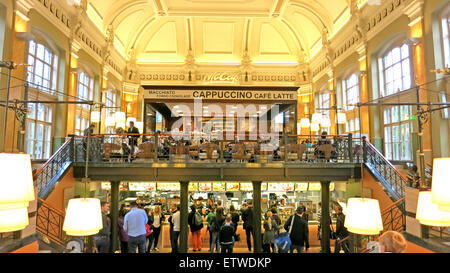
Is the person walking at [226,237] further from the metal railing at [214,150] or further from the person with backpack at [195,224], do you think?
the metal railing at [214,150]

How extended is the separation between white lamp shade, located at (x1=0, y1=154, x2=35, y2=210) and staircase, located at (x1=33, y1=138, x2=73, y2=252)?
18.1 feet

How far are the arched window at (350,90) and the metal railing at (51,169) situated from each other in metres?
12.6

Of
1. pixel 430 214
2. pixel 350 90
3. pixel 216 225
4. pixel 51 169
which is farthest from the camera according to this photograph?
pixel 350 90

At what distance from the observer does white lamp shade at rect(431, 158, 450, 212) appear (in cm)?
190

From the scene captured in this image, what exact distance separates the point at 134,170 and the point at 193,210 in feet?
7.59

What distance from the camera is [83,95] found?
46.9ft

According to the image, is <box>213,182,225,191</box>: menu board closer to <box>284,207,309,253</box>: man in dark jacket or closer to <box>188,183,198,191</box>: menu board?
<box>188,183,198,191</box>: menu board

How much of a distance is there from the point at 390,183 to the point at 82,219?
830 centimetres

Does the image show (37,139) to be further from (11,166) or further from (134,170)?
(11,166)

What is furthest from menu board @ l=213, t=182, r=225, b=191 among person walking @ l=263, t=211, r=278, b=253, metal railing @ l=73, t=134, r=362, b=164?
person walking @ l=263, t=211, r=278, b=253

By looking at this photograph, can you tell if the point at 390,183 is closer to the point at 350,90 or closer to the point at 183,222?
the point at 183,222

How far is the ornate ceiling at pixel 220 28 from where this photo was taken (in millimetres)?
16219

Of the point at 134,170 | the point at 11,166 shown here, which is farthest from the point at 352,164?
the point at 11,166

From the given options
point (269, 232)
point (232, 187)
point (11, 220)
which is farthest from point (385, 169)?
point (11, 220)
